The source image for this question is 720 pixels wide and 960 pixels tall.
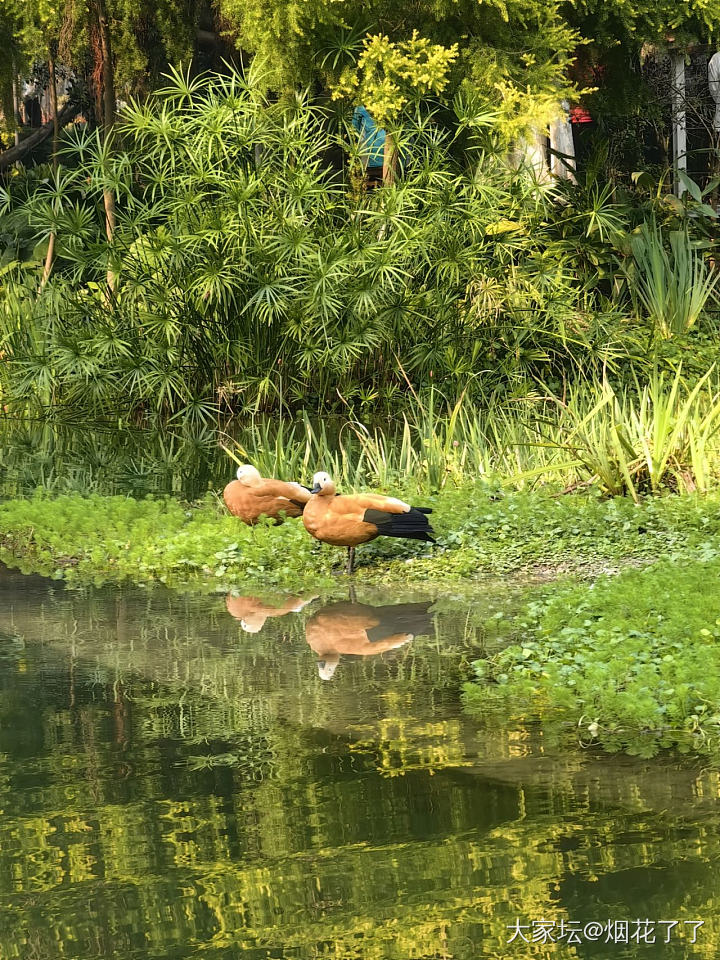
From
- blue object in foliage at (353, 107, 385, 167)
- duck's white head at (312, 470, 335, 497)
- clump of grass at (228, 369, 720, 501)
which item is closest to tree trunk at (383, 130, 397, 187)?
blue object in foliage at (353, 107, 385, 167)

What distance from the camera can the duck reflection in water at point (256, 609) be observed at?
6.94m

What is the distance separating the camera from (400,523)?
744cm

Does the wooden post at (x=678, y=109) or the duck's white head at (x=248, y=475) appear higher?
the wooden post at (x=678, y=109)

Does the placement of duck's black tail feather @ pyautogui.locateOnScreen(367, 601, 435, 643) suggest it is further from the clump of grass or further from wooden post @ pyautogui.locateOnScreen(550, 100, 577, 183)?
wooden post @ pyautogui.locateOnScreen(550, 100, 577, 183)

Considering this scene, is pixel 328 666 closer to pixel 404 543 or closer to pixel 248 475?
pixel 404 543

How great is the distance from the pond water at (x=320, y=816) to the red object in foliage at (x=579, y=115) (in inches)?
540

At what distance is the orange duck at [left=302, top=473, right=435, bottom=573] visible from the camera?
7.38m

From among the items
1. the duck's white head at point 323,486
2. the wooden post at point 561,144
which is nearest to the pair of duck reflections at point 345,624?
the duck's white head at point 323,486

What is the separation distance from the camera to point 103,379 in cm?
1327

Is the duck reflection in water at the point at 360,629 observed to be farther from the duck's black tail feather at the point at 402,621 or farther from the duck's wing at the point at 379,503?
the duck's wing at the point at 379,503

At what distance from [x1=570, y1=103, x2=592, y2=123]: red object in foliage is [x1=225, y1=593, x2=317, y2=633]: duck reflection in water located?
1272 centimetres

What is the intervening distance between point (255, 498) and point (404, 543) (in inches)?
36.4

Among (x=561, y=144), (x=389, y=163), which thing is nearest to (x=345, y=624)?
(x=389, y=163)

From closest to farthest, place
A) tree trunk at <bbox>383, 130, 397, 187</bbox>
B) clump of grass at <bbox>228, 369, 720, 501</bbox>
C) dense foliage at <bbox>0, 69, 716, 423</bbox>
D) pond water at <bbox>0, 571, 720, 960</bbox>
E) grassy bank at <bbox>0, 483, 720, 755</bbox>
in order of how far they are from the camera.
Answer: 1. pond water at <bbox>0, 571, 720, 960</bbox>
2. grassy bank at <bbox>0, 483, 720, 755</bbox>
3. clump of grass at <bbox>228, 369, 720, 501</bbox>
4. dense foliage at <bbox>0, 69, 716, 423</bbox>
5. tree trunk at <bbox>383, 130, 397, 187</bbox>
